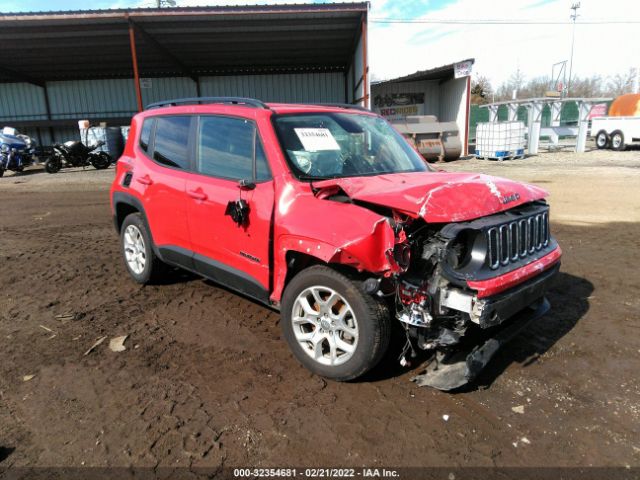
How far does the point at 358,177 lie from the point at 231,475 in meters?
2.18

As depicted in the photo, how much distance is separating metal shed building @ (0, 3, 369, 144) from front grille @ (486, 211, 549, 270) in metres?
14.6

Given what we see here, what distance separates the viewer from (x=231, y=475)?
2.40 m

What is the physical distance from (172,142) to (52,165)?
54.2 feet

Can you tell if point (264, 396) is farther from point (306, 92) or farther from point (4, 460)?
point (306, 92)

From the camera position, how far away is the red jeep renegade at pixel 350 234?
2795 mm

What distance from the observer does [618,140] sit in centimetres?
2223

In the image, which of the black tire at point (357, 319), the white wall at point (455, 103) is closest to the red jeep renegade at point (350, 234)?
the black tire at point (357, 319)

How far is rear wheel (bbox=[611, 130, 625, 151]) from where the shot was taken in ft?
72.5

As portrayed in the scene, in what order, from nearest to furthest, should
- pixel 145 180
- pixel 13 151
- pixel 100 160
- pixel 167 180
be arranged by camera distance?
pixel 167 180 < pixel 145 180 < pixel 13 151 < pixel 100 160

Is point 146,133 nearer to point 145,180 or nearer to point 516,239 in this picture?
point 145,180

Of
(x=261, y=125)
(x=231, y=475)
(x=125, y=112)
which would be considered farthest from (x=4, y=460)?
(x=125, y=112)

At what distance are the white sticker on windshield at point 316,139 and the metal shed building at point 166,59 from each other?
550 inches

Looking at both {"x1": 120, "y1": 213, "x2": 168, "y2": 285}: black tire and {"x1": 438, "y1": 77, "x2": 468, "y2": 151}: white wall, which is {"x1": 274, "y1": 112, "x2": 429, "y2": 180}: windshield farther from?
{"x1": 438, "y1": 77, "x2": 468, "y2": 151}: white wall

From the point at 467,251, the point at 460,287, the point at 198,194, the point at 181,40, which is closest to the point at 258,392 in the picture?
the point at 460,287
